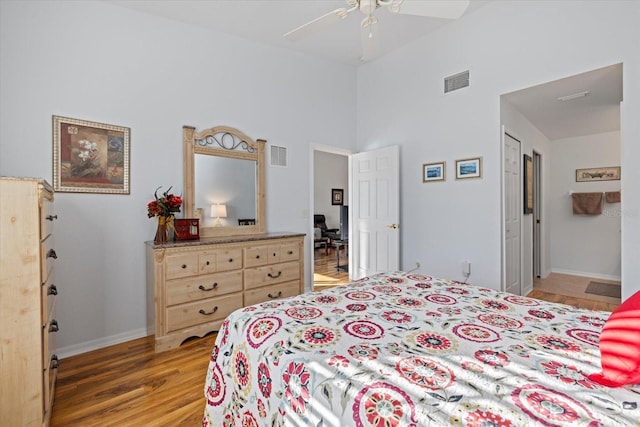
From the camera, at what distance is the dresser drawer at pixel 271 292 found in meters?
3.03

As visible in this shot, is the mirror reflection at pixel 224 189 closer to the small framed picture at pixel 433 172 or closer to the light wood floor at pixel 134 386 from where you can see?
the light wood floor at pixel 134 386

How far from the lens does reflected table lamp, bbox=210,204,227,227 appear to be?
3.24 m

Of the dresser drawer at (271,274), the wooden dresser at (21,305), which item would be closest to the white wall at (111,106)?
the dresser drawer at (271,274)

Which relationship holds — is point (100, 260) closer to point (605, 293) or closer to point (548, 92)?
point (548, 92)

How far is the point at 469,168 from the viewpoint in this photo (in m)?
3.38

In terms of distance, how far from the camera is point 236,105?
348cm

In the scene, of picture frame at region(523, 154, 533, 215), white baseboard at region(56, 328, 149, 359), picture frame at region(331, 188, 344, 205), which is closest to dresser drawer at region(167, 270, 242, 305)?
white baseboard at region(56, 328, 149, 359)

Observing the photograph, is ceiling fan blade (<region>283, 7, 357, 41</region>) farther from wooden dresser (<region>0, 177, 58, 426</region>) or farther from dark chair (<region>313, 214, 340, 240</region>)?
dark chair (<region>313, 214, 340, 240</region>)

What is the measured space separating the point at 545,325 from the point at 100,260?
319 cm

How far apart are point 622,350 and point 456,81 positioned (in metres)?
3.37

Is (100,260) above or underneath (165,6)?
underneath

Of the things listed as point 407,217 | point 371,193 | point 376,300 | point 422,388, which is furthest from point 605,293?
point 422,388

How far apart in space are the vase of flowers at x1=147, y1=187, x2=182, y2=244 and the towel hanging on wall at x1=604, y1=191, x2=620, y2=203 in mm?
5955

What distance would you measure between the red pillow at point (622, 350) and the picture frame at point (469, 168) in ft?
8.68
